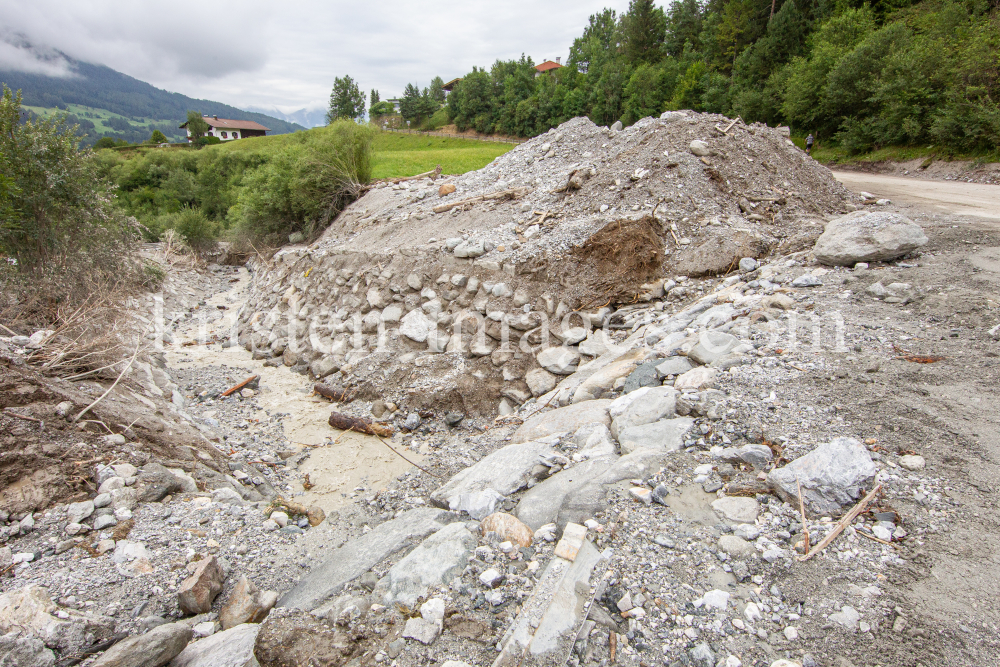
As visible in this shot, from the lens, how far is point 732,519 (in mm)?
2643

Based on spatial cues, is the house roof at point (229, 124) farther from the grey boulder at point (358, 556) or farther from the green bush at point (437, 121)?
the grey boulder at point (358, 556)

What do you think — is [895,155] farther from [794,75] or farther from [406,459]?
[406,459]

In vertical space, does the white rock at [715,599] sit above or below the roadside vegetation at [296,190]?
below

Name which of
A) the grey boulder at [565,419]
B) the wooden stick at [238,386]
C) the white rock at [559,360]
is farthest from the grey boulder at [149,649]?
the wooden stick at [238,386]

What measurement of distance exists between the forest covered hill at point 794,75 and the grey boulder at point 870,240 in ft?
38.6

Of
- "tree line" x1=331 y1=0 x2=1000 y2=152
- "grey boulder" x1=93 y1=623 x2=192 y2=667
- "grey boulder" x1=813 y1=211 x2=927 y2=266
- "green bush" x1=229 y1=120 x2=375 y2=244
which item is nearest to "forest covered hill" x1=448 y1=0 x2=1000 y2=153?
"tree line" x1=331 y1=0 x2=1000 y2=152

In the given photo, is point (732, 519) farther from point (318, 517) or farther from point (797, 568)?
point (318, 517)

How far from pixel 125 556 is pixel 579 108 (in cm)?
4665

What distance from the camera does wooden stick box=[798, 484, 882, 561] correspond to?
2316mm

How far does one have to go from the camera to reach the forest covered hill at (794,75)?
14.7 m

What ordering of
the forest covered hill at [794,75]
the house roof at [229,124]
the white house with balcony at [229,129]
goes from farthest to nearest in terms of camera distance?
the house roof at [229,124] < the white house with balcony at [229,129] < the forest covered hill at [794,75]

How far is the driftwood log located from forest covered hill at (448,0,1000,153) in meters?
17.5

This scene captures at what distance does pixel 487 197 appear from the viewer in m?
9.60

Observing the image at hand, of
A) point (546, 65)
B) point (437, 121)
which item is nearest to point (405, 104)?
point (437, 121)
